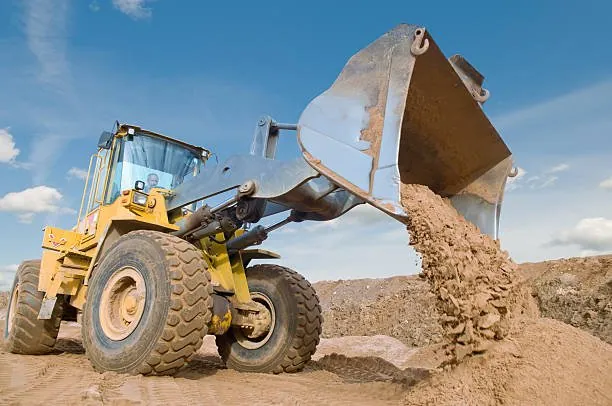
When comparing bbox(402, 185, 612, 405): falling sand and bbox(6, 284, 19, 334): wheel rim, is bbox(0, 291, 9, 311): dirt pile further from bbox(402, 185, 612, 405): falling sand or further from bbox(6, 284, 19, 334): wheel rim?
bbox(402, 185, 612, 405): falling sand

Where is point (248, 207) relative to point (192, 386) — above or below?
above

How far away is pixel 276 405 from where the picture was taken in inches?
138

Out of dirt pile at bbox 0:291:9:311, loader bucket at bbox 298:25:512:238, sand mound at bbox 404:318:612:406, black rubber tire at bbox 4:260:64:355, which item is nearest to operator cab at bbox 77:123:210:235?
black rubber tire at bbox 4:260:64:355

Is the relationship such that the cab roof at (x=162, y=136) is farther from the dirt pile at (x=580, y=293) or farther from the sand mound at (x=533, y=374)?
the dirt pile at (x=580, y=293)

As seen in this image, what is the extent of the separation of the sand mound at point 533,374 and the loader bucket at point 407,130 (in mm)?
1080

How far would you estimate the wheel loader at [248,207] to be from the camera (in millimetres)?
3754

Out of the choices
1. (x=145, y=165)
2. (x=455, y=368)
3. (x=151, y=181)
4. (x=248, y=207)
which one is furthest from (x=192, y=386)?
(x=145, y=165)

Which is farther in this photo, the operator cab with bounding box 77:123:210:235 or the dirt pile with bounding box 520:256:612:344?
the dirt pile with bounding box 520:256:612:344

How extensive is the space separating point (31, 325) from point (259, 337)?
297cm

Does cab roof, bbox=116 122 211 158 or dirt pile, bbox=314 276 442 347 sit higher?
cab roof, bbox=116 122 211 158

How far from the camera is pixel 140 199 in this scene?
5477 mm

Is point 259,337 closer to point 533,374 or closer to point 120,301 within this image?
point 120,301

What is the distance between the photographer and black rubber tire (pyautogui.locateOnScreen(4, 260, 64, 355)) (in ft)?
21.3

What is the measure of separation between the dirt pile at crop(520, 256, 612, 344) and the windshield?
21.7 ft
